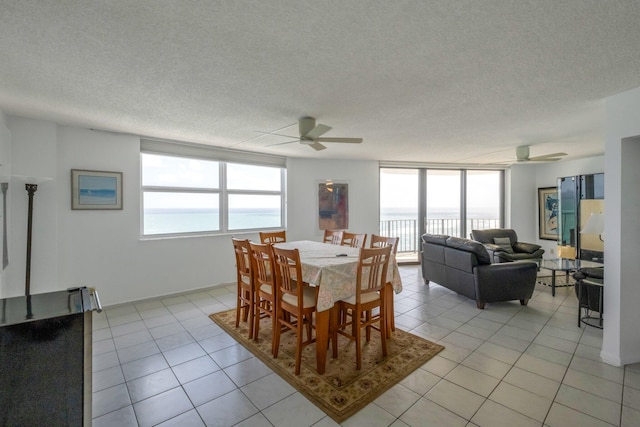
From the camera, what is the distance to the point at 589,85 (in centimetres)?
223

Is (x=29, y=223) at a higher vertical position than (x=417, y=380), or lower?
higher

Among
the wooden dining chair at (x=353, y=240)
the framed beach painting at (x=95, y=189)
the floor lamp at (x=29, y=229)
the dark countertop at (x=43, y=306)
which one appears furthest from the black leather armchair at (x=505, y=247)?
the floor lamp at (x=29, y=229)

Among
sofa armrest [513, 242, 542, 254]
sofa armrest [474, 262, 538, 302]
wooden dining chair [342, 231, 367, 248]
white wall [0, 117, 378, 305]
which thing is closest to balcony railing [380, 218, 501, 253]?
sofa armrest [513, 242, 542, 254]

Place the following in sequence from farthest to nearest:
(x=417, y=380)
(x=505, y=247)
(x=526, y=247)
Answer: (x=505, y=247), (x=526, y=247), (x=417, y=380)

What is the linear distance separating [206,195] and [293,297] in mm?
2862

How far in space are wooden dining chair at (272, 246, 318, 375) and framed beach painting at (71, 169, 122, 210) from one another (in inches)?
105

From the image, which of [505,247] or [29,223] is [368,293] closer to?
[29,223]

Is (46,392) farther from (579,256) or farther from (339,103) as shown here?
(579,256)

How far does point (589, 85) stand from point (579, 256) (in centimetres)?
434

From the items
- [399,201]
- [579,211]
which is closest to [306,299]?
[399,201]

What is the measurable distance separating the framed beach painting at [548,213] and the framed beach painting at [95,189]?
8.19 m

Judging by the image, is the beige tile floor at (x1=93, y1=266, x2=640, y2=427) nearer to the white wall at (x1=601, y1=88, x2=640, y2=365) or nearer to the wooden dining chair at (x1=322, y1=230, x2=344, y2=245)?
the white wall at (x1=601, y1=88, x2=640, y2=365)

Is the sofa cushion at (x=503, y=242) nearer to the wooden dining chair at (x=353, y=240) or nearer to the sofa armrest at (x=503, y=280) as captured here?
the sofa armrest at (x=503, y=280)

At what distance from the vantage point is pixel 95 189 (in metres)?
3.59
